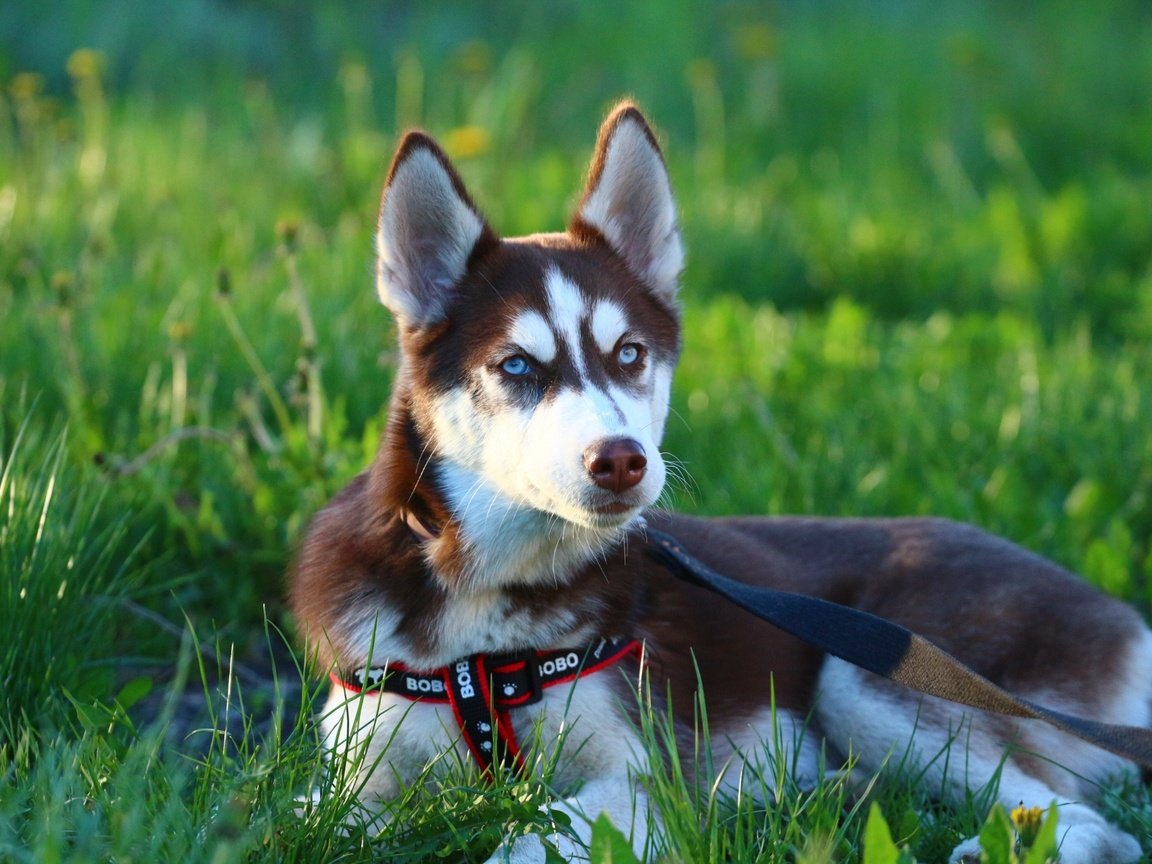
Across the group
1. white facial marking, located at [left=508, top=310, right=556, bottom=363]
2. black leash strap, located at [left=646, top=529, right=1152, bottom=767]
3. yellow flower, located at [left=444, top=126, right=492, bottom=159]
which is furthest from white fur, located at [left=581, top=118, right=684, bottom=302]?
yellow flower, located at [left=444, top=126, right=492, bottom=159]

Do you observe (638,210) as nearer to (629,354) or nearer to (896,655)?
(629,354)

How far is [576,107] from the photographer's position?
909 cm

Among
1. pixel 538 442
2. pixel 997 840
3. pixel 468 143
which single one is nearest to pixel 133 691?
pixel 538 442

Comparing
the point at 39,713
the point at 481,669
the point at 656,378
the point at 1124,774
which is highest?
the point at 656,378

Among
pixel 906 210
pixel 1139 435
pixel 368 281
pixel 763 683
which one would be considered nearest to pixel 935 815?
pixel 763 683

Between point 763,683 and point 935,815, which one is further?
point 763,683

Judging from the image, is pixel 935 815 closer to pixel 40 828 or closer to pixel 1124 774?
pixel 1124 774

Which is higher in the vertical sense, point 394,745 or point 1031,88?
point 1031,88

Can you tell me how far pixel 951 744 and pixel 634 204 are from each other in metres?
1.44

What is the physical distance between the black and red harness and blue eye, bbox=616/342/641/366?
62cm

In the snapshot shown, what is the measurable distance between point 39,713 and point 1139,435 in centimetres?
363

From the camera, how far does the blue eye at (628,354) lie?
274 cm

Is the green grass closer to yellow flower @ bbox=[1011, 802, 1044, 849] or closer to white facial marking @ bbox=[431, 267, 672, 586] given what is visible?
yellow flower @ bbox=[1011, 802, 1044, 849]

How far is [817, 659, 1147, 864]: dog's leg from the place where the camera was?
2.73 m
